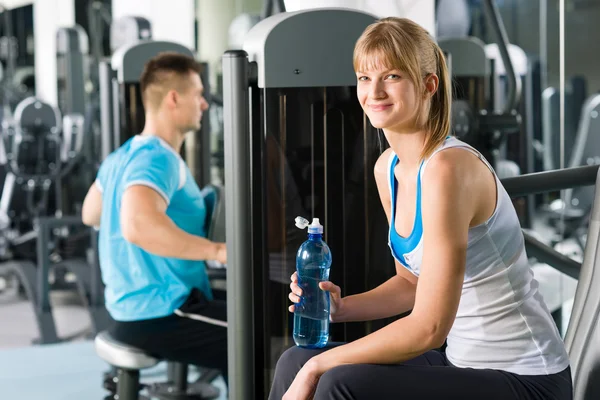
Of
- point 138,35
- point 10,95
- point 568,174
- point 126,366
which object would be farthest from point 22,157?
point 568,174

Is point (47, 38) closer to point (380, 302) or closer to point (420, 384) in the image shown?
point (380, 302)

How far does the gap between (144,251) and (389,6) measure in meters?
0.97

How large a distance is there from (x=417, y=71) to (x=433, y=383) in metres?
0.50

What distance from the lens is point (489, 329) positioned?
1.40 m

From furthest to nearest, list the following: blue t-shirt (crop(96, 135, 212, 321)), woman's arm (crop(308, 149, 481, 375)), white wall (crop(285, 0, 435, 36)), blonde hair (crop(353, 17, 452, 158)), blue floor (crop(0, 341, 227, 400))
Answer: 1. blue floor (crop(0, 341, 227, 400))
2. blue t-shirt (crop(96, 135, 212, 321))
3. white wall (crop(285, 0, 435, 36))
4. blonde hair (crop(353, 17, 452, 158))
5. woman's arm (crop(308, 149, 481, 375))

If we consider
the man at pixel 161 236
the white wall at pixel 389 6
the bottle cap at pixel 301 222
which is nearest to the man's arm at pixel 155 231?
the man at pixel 161 236

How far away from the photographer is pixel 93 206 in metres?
2.73

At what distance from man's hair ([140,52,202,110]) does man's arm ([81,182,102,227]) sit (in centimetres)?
31

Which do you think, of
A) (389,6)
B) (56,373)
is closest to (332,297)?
(389,6)

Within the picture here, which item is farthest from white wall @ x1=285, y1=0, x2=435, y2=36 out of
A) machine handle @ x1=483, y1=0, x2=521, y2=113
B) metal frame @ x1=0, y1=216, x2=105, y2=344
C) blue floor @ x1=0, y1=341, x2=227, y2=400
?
metal frame @ x1=0, y1=216, x2=105, y2=344

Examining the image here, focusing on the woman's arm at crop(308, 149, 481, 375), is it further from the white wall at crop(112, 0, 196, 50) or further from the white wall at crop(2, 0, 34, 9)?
the white wall at crop(2, 0, 34, 9)

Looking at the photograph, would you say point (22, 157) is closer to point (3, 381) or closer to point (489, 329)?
point (3, 381)

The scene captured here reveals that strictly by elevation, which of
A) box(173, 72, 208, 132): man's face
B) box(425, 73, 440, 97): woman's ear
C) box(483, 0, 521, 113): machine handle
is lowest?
box(173, 72, 208, 132): man's face

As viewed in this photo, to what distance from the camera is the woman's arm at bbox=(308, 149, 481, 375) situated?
1.29 m
